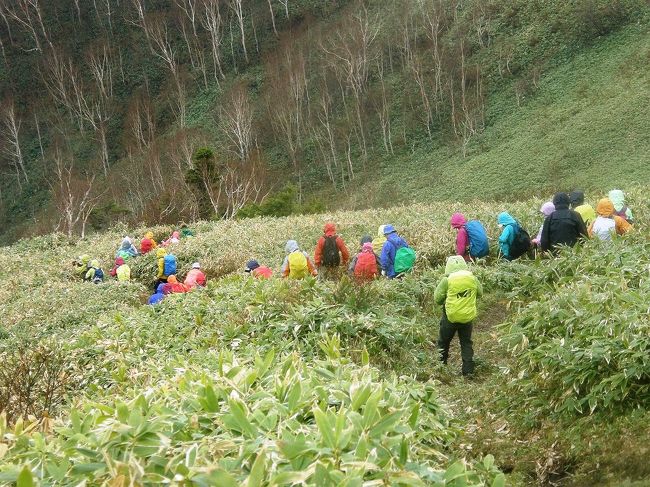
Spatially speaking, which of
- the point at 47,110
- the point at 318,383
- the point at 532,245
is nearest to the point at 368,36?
the point at 47,110

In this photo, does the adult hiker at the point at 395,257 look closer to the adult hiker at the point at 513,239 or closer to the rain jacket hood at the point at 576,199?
the adult hiker at the point at 513,239

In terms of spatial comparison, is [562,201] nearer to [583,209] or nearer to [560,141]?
[583,209]

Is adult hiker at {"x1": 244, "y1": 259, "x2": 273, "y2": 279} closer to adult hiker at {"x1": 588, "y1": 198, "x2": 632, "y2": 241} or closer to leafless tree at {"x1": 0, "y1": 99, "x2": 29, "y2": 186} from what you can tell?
adult hiker at {"x1": 588, "y1": 198, "x2": 632, "y2": 241}

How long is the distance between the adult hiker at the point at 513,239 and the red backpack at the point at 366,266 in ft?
8.31

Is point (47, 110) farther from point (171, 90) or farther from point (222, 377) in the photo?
point (222, 377)

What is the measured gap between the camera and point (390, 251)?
488 inches

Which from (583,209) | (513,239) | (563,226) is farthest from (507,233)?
(563,226)

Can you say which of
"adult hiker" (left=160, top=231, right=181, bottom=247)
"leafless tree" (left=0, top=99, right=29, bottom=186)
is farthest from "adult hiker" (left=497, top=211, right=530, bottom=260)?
"leafless tree" (left=0, top=99, right=29, bottom=186)

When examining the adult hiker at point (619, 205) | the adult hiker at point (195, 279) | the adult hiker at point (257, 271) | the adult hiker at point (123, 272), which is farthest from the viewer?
the adult hiker at point (123, 272)

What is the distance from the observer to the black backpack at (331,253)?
40.9ft

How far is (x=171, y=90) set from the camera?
6675 centimetres

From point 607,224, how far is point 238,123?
46.9 m

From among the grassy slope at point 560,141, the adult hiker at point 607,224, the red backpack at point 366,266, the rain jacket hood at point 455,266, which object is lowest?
the grassy slope at point 560,141

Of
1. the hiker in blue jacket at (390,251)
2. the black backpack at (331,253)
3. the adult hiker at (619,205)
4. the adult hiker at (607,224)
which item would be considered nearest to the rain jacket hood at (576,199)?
the adult hiker at (619,205)
